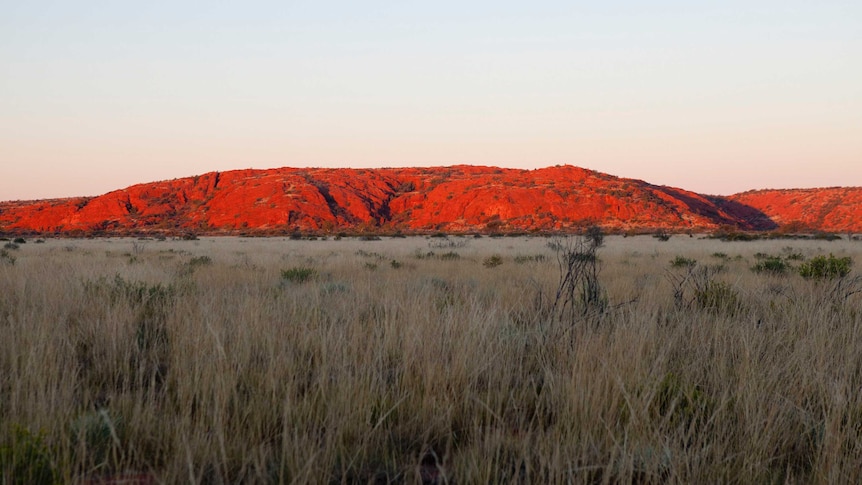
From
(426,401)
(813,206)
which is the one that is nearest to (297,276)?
(426,401)

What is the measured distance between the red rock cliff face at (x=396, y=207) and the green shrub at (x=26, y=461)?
64520mm

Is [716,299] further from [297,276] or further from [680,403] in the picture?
[297,276]

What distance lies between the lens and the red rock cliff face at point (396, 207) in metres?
72.3

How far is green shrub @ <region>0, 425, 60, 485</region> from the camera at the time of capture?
1.71m

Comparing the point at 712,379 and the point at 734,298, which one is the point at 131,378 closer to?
the point at 712,379

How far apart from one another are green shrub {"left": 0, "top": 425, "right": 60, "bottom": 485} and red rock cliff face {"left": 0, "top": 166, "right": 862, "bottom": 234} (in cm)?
6452

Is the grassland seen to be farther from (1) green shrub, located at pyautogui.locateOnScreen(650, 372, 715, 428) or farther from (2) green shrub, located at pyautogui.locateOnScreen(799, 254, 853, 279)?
(2) green shrub, located at pyautogui.locateOnScreen(799, 254, 853, 279)

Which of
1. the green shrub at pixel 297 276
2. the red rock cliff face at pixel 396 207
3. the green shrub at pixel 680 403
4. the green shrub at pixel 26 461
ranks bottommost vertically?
the green shrub at pixel 297 276

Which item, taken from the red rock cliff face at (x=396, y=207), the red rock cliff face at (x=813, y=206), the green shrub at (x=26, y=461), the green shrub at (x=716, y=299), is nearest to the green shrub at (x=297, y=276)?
the green shrub at (x=716, y=299)

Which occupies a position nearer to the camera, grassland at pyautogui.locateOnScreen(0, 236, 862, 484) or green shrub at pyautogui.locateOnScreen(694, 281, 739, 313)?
grassland at pyautogui.locateOnScreen(0, 236, 862, 484)

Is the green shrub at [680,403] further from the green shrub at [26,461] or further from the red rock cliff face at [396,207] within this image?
the red rock cliff face at [396,207]

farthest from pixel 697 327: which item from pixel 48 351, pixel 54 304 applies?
pixel 54 304

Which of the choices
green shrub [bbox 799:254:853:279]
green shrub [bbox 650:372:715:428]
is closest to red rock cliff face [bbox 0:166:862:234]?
green shrub [bbox 799:254:853:279]

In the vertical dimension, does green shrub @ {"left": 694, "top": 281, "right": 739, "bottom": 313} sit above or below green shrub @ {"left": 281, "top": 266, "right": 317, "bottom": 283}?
above
